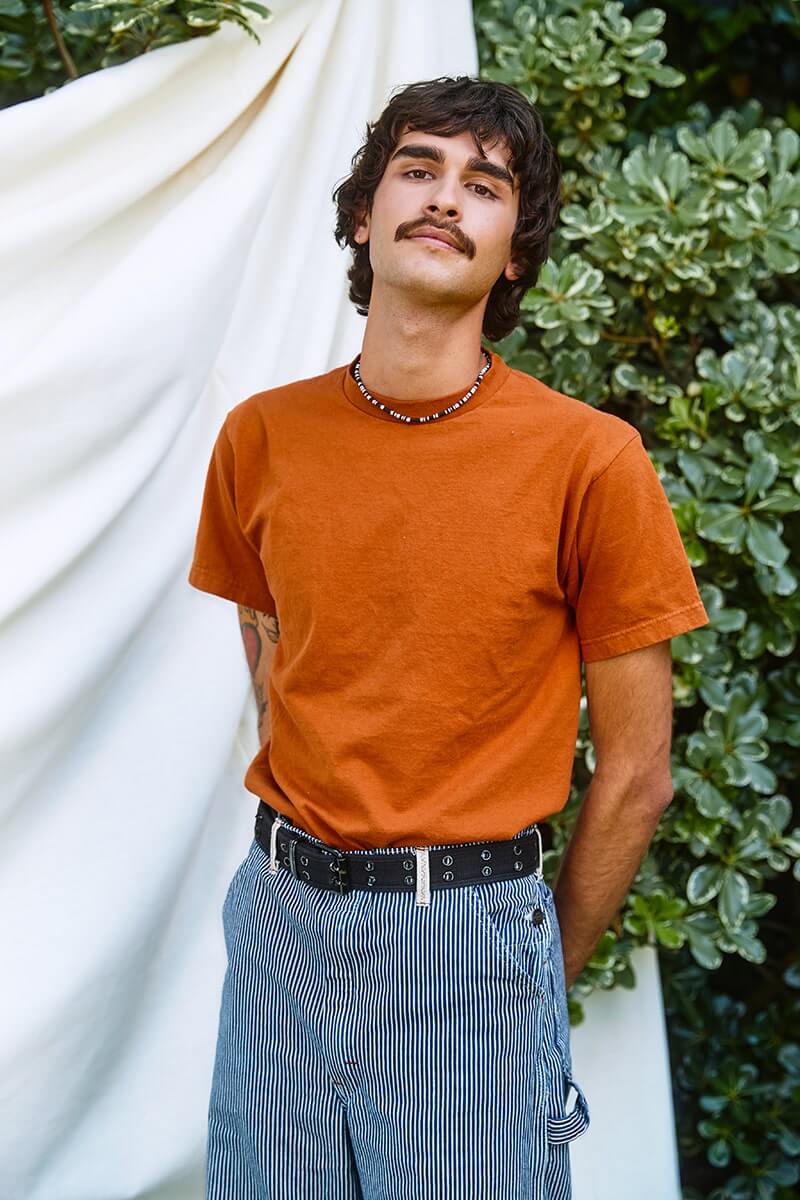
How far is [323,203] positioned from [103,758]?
0.90 m

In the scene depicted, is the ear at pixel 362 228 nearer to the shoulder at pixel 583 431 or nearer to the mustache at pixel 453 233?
the mustache at pixel 453 233

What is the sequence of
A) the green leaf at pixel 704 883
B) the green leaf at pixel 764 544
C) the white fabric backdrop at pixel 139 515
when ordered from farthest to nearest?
the green leaf at pixel 704 883 < the green leaf at pixel 764 544 < the white fabric backdrop at pixel 139 515

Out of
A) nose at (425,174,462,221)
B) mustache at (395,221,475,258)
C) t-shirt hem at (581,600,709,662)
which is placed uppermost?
nose at (425,174,462,221)

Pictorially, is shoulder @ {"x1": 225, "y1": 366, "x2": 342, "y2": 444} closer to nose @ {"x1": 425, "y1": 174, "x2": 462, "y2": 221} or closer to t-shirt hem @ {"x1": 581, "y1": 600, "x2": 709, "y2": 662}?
nose @ {"x1": 425, "y1": 174, "x2": 462, "y2": 221}

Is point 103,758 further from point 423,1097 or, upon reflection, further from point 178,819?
point 423,1097

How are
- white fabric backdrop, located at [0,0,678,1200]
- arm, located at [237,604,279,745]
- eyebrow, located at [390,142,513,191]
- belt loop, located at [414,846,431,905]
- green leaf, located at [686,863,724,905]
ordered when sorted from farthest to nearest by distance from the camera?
green leaf, located at [686,863,724,905] < white fabric backdrop, located at [0,0,678,1200] < arm, located at [237,604,279,745] < eyebrow, located at [390,142,513,191] < belt loop, located at [414,846,431,905]

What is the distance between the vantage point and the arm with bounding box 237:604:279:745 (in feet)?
5.87

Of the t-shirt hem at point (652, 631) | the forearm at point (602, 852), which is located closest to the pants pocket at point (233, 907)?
the forearm at point (602, 852)

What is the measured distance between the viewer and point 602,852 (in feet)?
5.11

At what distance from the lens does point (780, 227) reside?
2197 mm

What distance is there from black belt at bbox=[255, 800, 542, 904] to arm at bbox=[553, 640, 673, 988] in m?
0.11

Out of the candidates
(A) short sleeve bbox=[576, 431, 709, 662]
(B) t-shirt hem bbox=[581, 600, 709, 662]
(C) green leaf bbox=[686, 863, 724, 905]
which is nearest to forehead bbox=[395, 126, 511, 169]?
(A) short sleeve bbox=[576, 431, 709, 662]

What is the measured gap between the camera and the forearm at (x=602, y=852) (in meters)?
1.53

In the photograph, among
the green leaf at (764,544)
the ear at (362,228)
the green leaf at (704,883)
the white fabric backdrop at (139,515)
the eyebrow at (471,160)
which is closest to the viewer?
the eyebrow at (471,160)
